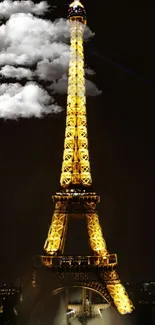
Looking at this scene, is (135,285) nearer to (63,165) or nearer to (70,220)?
(70,220)

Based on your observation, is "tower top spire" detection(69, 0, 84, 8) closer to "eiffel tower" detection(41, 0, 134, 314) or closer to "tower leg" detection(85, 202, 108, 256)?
"eiffel tower" detection(41, 0, 134, 314)

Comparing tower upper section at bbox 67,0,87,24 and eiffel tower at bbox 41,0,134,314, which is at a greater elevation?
tower upper section at bbox 67,0,87,24

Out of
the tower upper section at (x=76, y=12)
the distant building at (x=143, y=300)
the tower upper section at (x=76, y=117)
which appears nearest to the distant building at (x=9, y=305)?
the distant building at (x=143, y=300)

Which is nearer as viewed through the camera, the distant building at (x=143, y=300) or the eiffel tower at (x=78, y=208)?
the distant building at (x=143, y=300)

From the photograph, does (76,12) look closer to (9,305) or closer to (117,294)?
(117,294)

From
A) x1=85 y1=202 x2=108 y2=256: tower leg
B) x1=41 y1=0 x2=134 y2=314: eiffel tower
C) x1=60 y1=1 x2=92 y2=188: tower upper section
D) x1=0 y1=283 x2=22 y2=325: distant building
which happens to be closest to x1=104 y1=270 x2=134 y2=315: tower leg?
A: x1=41 y1=0 x2=134 y2=314: eiffel tower

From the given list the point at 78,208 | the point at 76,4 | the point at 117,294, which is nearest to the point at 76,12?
the point at 76,4

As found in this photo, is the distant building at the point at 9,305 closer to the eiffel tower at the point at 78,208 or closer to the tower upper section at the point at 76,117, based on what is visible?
the eiffel tower at the point at 78,208

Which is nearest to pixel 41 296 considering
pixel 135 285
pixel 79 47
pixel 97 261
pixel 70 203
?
pixel 97 261
